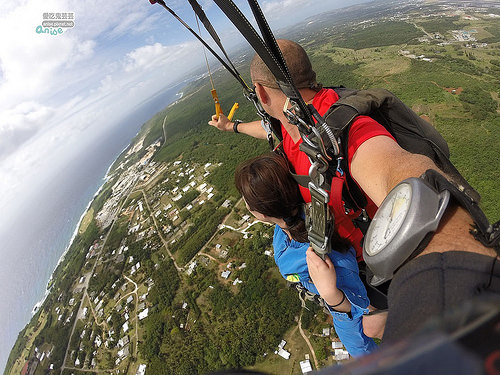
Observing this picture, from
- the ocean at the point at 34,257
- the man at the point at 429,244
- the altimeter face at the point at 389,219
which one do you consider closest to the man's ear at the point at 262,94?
the man at the point at 429,244

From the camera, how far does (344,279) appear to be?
1.75 metres

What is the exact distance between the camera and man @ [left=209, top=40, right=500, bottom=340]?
625mm

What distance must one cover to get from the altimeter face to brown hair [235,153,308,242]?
0.91 meters

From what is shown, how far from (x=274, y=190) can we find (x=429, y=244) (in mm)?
1141

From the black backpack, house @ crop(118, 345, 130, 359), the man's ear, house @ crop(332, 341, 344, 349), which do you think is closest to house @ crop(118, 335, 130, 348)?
house @ crop(118, 345, 130, 359)

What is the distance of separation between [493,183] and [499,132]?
914cm

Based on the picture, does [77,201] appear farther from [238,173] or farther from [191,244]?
[238,173]

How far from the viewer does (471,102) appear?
1196 inches

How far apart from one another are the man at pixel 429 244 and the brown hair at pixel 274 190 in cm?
13

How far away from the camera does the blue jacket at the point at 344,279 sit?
5.75 feet

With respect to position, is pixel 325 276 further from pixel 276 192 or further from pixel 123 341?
pixel 123 341

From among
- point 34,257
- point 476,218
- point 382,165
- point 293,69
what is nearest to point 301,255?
point 382,165

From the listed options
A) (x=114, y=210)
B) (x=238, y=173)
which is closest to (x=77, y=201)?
(x=114, y=210)

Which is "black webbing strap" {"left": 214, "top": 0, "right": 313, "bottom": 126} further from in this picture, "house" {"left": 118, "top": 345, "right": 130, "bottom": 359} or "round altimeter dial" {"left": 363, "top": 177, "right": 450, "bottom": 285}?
"house" {"left": 118, "top": 345, "right": 130, "bottom": 359}
